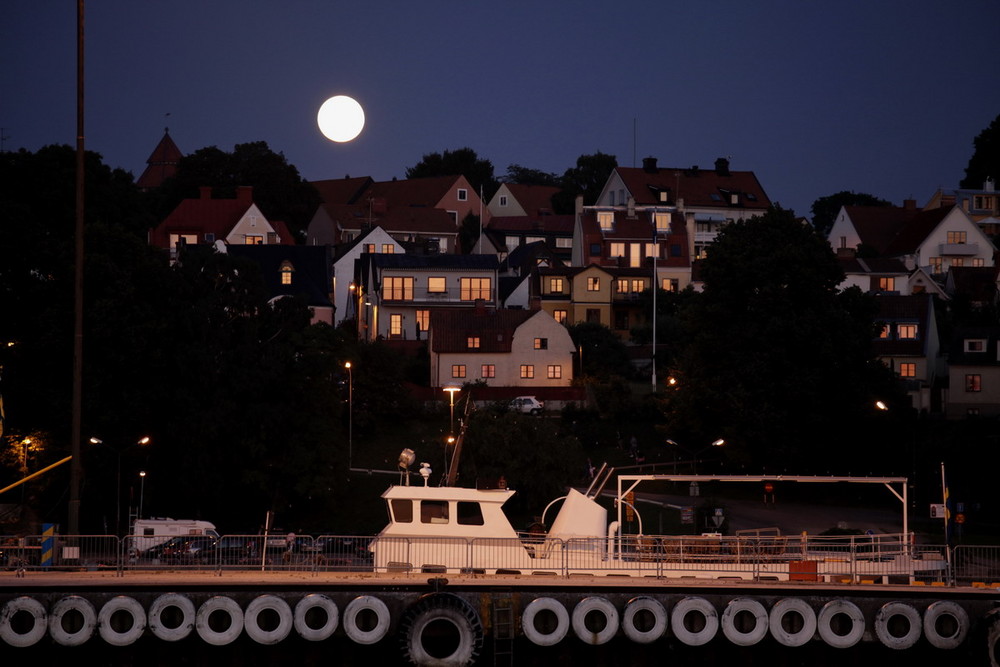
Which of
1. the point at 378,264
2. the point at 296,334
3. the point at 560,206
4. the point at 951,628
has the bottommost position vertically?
the point at 951,628

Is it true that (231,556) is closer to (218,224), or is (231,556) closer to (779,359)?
(779,359)

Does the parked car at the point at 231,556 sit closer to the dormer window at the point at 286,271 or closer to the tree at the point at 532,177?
the dormer window at the point at 286,271

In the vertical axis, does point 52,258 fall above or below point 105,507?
above

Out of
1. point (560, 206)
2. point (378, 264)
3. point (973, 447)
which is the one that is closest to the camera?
point (973, 447)

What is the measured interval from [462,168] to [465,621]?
5279 inches

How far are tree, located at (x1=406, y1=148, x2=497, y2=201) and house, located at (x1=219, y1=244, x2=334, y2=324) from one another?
64796mm

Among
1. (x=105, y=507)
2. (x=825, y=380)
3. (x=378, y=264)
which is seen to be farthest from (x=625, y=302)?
(x=105, y=507)

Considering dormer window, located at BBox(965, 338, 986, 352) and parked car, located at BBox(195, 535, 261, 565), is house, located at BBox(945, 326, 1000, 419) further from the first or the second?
parked car, located at BBox(195, 535, 261, 565)

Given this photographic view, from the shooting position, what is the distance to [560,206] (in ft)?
474

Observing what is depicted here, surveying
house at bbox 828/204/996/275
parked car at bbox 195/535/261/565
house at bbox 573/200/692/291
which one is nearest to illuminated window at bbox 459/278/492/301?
house at bbox 573/200/692/291

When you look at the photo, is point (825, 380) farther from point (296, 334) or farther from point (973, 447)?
point (296, 334)

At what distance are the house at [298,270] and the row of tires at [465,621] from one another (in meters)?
61.0

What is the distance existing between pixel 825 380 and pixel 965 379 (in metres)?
16.9

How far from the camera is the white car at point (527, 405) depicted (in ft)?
217
